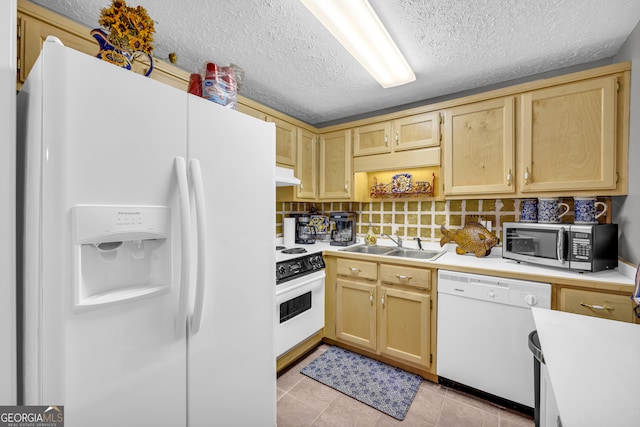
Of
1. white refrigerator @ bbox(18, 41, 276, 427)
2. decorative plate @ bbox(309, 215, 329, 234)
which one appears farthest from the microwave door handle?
decorative plate @ bbox(309, 215, 329, 234)

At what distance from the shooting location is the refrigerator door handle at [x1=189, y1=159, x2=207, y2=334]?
956 mm

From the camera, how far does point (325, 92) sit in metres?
2.30

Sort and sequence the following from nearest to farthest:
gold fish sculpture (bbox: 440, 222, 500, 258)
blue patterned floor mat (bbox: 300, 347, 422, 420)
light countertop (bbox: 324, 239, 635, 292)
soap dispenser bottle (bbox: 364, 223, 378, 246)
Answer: light countertop (bbox: 324, 239, 635, 292)
blue patterned floor mat (bbox: 300, 347, 422, 420)
gold fish sculpture (bbox: 440, 222, 500, 258)
soap dispenser bottle (bbox: 364, 223, 378, 246)

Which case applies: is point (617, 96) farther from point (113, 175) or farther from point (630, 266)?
point (113, 175)

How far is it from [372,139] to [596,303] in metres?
1.90

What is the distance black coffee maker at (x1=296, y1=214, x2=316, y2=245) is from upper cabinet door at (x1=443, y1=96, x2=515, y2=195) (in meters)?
1.35

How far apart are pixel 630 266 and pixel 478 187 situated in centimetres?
89

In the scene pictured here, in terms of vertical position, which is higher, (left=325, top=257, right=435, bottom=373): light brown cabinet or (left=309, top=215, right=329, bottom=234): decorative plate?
(left=309, top=215, right=329, bottom=234): decorative plate

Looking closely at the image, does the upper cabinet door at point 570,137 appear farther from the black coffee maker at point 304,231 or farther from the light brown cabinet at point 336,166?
the black coffee maker at point 304,231

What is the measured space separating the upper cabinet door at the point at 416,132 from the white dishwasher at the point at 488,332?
3.58 ft

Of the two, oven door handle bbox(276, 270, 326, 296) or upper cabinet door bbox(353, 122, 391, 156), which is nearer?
oven door handle bbox(276, 270, 326, 296)

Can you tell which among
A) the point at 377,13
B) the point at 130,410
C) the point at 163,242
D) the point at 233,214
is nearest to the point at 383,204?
the point at 377,13

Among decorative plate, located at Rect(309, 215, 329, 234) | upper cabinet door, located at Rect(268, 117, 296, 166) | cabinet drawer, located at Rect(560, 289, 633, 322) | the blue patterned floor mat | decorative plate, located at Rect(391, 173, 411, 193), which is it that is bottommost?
the blue patterned floor mat

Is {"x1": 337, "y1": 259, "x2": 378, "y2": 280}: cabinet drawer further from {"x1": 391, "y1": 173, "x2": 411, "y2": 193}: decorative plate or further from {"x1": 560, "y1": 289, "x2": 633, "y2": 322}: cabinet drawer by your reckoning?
{"x1": 560, "y1": 289, "x2": 633, "y2": 322}: cabinet drawer
